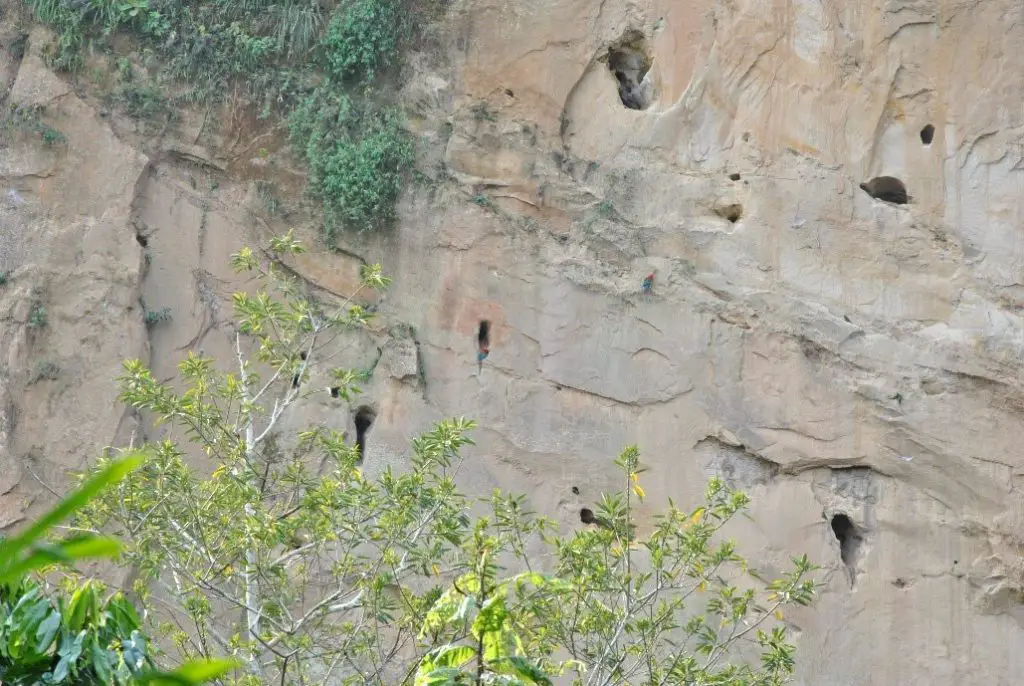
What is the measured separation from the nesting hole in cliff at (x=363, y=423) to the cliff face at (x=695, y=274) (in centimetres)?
10

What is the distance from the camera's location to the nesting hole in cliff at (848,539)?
966cm

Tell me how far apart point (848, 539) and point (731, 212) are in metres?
2.89

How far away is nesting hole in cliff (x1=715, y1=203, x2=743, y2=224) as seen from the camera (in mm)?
10188

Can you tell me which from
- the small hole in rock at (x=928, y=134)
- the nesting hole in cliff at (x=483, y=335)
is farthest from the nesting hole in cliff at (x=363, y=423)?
the small hole in rock at (x=928, y=134)

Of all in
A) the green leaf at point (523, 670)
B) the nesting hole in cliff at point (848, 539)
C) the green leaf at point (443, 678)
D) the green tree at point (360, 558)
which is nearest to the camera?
the green leaf at point (443, 678)

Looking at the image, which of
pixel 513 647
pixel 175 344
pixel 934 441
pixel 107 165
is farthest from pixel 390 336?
pixel 513 647

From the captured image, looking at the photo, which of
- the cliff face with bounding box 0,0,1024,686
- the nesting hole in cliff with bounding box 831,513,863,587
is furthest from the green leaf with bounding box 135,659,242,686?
the nesting hole in cliff with bounding box 831,513,863,587

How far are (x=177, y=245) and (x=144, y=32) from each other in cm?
185

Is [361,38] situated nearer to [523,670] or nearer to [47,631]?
[523,670]

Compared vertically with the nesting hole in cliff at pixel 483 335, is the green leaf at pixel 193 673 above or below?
above

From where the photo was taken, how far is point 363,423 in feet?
32.3

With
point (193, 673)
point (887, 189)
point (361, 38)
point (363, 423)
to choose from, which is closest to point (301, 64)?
point (361, 38)

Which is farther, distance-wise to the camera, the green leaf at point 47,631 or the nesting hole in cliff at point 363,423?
the nesting hole in cliff at point 363,423

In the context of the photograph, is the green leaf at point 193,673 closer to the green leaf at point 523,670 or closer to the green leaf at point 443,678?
the green leaf at point 443,678
